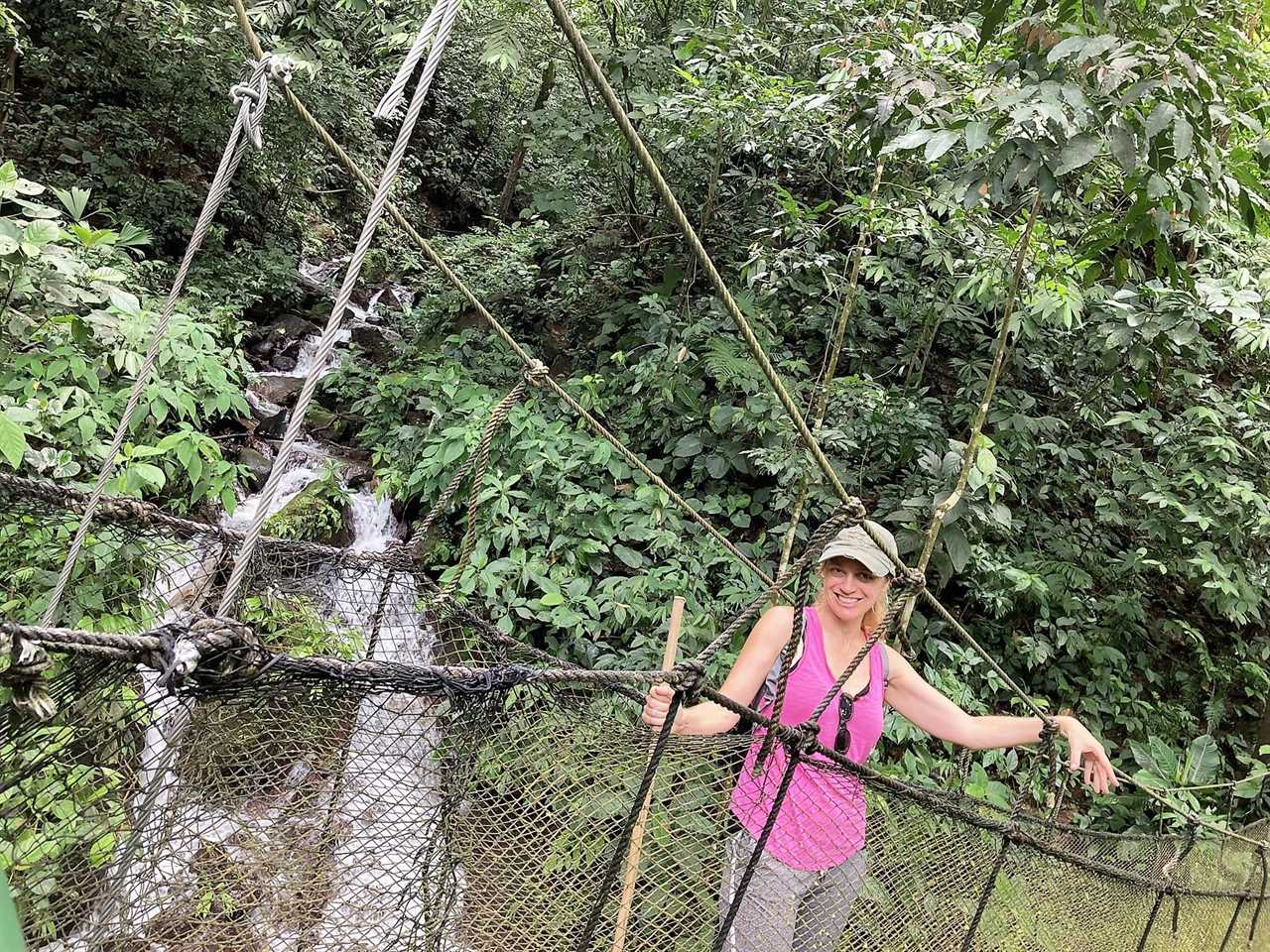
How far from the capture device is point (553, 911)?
1.25m

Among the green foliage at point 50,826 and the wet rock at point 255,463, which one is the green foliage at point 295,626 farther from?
the wet rock at point 255,463

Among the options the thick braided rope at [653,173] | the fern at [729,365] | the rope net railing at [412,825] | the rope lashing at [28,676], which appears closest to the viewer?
the rope lashing at [28,676]

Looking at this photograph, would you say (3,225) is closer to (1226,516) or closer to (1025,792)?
(1025,792)

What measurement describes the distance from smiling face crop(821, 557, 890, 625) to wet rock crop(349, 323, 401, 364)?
3794 mm

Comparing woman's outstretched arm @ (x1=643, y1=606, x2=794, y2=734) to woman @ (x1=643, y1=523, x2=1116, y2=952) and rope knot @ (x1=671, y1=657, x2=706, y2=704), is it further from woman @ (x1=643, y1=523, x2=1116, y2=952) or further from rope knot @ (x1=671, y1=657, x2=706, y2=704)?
rope knot @ (x1=671, y1=657, x2=706, y2=704)

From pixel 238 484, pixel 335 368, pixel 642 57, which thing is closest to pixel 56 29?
pixel 335 368

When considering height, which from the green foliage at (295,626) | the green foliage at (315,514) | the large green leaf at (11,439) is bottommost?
the green foliage at (315,514)

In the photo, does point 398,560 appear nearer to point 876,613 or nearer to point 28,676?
point 876,613

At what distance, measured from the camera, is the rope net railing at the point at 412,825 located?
857mm

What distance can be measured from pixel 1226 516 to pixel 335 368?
398 centimetres

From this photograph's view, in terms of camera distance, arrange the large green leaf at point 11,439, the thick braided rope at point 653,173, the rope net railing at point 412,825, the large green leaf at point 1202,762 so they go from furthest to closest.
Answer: the large green leaf at point 1202,762 < the large green leaf at point 11,439 < the rope net railing at point 412,825 < the thick braided rope at point 653,173

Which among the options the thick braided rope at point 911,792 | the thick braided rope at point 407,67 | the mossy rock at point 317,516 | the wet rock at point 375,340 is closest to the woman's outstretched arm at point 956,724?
the thick braided rope at point 911,792

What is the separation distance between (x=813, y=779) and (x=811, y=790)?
2cm

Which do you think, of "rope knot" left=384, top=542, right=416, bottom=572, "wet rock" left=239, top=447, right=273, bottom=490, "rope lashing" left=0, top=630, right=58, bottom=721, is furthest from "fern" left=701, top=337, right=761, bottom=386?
"rope lashing" left=0, top=630, right=58, bottom=721
